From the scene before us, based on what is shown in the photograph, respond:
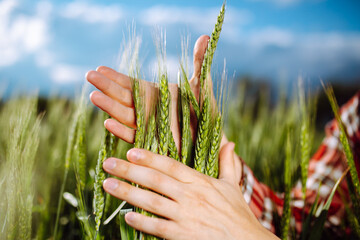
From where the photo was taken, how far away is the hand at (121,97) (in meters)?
0.68

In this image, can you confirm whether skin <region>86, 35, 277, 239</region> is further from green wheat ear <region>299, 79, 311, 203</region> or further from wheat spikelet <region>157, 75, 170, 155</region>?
green wheat ear <region>299, 79, 311, 203</region>

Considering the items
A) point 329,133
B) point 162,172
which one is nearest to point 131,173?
point 162,172

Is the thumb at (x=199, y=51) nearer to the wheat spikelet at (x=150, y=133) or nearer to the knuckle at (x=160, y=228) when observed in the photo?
the wheat spikelet at (x=150, y=133)

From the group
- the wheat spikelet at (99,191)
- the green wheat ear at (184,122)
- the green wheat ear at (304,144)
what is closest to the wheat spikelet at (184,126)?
the green wheat ear at (184,122)

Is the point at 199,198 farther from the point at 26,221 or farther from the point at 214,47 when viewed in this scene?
the point at 26,221

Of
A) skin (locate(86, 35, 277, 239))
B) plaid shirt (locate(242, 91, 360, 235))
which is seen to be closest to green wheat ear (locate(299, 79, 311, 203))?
plaid shirt (locate(242, 91, 360, 235))

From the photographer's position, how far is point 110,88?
708 mm

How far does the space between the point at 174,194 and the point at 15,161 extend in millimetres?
434

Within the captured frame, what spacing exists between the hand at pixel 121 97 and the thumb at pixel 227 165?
113 mm

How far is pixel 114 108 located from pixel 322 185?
3.92 feet

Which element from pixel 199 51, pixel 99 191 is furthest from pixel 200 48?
pixel 99 191

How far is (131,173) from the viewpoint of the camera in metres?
0.59

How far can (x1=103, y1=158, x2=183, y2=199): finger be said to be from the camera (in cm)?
58

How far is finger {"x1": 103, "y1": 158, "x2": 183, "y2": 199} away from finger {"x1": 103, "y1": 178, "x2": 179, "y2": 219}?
0.02 metres
